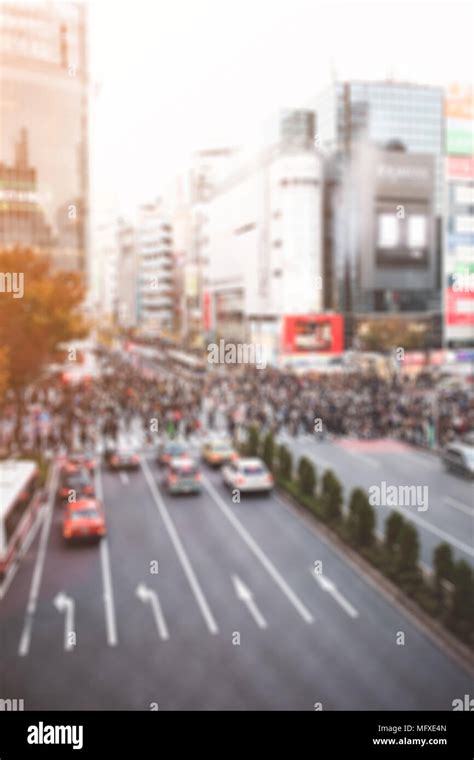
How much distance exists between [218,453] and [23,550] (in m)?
4.53

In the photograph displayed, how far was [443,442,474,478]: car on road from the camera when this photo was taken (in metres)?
11.2

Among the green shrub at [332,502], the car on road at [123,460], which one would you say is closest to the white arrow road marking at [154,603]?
the green shrub at [332,502]

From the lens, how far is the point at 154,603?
686 cm

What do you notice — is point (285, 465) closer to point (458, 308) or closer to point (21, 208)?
point (21, 208)

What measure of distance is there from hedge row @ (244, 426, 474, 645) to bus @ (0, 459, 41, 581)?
10.9 feet

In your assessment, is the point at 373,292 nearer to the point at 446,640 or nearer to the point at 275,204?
the point at 275,204

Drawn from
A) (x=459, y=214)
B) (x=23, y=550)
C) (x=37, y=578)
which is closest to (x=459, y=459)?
(x=23, y=550)

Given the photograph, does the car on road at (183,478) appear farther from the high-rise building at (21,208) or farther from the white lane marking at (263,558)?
the high-rise building at (21,208)

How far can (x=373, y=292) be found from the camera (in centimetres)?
2608

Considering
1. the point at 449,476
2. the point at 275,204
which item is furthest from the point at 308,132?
the point at 449,476

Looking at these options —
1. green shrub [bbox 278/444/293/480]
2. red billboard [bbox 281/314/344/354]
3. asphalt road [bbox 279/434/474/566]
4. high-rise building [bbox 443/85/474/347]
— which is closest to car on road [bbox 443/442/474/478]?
asphalt road [bbox 279/434/474/566]

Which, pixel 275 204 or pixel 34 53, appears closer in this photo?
pixel 34 53

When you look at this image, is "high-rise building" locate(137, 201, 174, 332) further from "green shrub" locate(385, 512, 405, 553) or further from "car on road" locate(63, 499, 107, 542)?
"green shrub" locate(385, 512, 405, 553)
